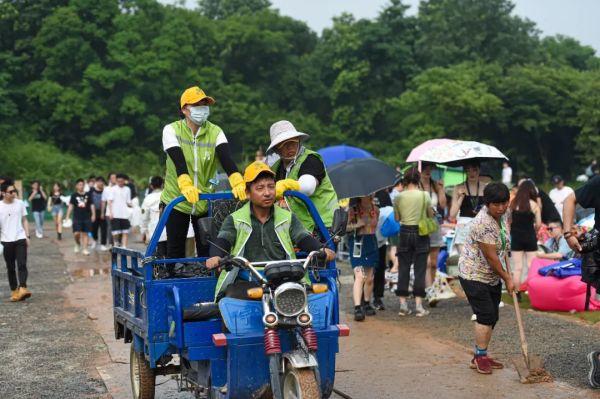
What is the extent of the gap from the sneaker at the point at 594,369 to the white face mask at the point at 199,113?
3697mm

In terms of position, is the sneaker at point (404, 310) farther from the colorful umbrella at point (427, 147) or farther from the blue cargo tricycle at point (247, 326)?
the blue cargo tricycle at point (247, 326)

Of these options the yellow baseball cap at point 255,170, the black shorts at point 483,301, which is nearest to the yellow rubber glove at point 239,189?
the yellow baseball cap at point 255,170

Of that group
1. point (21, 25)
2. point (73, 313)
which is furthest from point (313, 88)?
point (73, 313)

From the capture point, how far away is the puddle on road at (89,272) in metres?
17.4

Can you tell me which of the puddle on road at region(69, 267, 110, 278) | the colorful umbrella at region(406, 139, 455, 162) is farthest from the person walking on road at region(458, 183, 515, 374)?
the puddle on road at region(69, 267, 110, 278)

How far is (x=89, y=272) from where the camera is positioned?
1791cm

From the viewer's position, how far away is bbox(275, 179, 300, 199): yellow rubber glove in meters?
6.90

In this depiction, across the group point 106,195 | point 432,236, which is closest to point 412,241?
point 432,236

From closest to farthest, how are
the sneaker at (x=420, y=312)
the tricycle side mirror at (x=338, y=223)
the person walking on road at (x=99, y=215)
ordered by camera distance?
the tricycle side mirror at (x=338, y=223)
the sneaker at (x=420, y=312)
the person walking on road at (x=99, y=215)

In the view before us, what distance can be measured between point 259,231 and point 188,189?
0.78 m

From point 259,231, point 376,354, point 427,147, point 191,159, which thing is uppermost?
point 427,147

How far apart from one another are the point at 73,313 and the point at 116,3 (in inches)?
1883

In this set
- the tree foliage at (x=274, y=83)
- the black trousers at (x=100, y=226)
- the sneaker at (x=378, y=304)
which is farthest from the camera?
the tree foliage at (x=274, y=83)

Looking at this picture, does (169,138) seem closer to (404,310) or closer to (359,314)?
(359,314)
